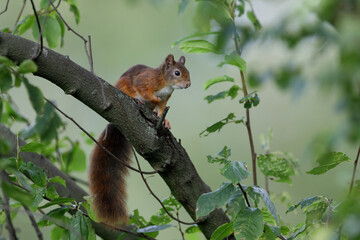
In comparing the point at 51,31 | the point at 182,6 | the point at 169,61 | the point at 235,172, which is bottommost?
the point at 235,172

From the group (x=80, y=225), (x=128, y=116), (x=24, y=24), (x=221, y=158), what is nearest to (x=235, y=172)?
(x=221, y=158)

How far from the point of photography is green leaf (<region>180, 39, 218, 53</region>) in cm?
163

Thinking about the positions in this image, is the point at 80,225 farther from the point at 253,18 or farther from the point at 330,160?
the point at 253,18

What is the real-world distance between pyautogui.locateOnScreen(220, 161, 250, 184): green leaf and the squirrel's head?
1.33m

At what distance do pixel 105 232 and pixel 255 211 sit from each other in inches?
39.6

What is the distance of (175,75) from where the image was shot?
2.53 meters

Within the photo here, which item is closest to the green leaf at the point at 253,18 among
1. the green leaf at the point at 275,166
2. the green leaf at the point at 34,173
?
the green leaf at the point at 275,166

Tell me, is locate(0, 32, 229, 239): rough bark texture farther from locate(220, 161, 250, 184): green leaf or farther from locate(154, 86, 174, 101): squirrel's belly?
locate(154, 86, 174, 101): squirrel's belly

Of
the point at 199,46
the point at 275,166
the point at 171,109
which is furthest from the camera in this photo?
the point at 171,109

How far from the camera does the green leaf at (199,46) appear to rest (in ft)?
5.34

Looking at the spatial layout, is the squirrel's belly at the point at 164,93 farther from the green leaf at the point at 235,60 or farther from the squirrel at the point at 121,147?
the green leaf at the point at 235,60

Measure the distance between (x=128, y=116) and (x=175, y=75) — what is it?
1138 mm

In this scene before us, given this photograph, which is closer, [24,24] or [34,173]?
[34,173]

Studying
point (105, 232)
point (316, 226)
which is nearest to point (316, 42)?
point (316, 226)
